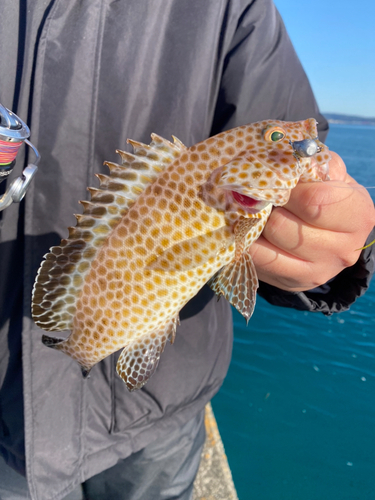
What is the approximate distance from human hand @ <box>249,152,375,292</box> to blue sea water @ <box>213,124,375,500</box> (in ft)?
15.5

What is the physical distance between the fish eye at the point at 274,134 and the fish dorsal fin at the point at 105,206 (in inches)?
17.7

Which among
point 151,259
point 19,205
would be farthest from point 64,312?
point 19,205

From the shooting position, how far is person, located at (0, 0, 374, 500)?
7.05ft

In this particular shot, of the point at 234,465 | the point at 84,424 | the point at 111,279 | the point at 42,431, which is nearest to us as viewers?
the point at 111,279

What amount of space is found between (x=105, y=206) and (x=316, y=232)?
→ 1.14 metres

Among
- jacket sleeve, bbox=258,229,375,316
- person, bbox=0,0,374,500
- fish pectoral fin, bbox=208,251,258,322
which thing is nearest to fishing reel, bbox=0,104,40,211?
person, bbox=0,0,374,500

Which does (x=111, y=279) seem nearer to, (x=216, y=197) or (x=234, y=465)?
(x=216, y=197)

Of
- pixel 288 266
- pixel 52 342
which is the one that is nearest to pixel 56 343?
pixel 52 342

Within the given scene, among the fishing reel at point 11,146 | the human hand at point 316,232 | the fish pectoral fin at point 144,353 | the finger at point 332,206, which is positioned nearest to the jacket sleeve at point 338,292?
the human hand at point 316,232

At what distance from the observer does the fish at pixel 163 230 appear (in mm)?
1757

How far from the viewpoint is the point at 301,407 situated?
21.4 ft

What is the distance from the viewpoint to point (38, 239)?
233cm

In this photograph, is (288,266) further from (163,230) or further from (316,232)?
(163,230)

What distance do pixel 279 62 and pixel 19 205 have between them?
2.05 meters
